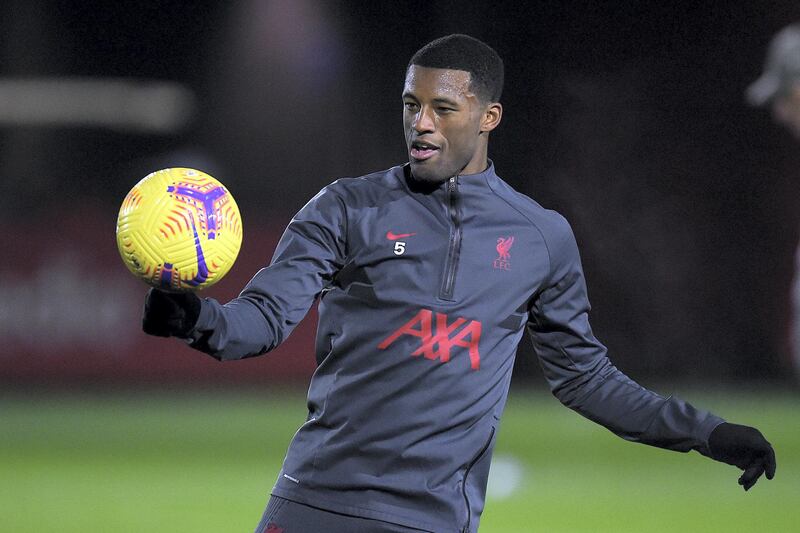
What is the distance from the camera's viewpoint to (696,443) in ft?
12.2

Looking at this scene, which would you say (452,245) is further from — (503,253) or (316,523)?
(316,523)

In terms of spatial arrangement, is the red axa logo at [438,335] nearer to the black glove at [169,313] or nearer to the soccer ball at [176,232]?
the soccer ball at [176,232]

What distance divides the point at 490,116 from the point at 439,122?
0.26 m

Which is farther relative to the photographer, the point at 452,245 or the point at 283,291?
the point at 452,245

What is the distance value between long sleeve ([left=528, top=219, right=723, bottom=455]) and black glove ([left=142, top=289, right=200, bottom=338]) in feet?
4.05

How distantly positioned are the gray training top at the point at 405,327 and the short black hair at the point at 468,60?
266 mm

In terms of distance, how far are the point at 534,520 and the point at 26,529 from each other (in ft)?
9.72

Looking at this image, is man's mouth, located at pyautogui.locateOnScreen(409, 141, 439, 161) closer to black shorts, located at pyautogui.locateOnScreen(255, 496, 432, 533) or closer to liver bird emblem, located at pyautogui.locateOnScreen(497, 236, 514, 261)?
liver bird emblem, located at pyautogui.locateOnScreen(497, 236, 514, 261)

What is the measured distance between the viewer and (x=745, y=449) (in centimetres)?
365

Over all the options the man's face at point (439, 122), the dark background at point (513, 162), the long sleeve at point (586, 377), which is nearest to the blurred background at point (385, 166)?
the dark background at point (513, 162)

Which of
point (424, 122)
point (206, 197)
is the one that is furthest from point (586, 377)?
point (206, 197)

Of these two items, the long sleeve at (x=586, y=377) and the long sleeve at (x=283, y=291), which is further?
the long sleeve at (x=586, y=377)

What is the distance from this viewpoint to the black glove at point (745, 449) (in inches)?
144

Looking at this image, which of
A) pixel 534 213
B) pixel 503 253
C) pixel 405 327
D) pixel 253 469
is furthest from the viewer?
pixel 253 469
